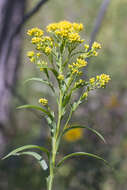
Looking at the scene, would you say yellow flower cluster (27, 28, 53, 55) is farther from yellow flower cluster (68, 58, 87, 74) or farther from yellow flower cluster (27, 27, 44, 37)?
yellow flower cluster (68, 58, 87, 74)

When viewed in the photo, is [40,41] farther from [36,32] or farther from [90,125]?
[90,125]

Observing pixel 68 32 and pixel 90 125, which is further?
pixel 90 125

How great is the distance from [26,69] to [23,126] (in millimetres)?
4397

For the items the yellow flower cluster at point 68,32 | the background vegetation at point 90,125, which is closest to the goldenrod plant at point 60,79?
the yellow flower cluster at point 68,32

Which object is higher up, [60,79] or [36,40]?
[36,40]

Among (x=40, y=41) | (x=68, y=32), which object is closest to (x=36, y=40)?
(x=40, y=41)

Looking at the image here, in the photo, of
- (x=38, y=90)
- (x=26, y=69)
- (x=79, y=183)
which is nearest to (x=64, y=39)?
(x=79, y=183)

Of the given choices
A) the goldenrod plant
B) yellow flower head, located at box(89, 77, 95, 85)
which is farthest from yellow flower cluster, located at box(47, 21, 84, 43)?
yellow flower head, located at box(89, 77, 95, 85)

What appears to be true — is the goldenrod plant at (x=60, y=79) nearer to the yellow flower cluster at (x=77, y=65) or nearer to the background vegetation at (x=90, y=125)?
the yellow flower cluster at (x=77, y=65)

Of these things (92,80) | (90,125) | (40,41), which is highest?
(40,41)

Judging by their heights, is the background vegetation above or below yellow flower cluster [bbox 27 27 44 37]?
below

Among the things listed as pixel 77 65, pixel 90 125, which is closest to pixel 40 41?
pixel 77 65

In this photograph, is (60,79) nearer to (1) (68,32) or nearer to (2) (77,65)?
(2) (77,65)

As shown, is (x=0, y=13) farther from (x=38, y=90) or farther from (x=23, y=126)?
(x=38, y=90)
